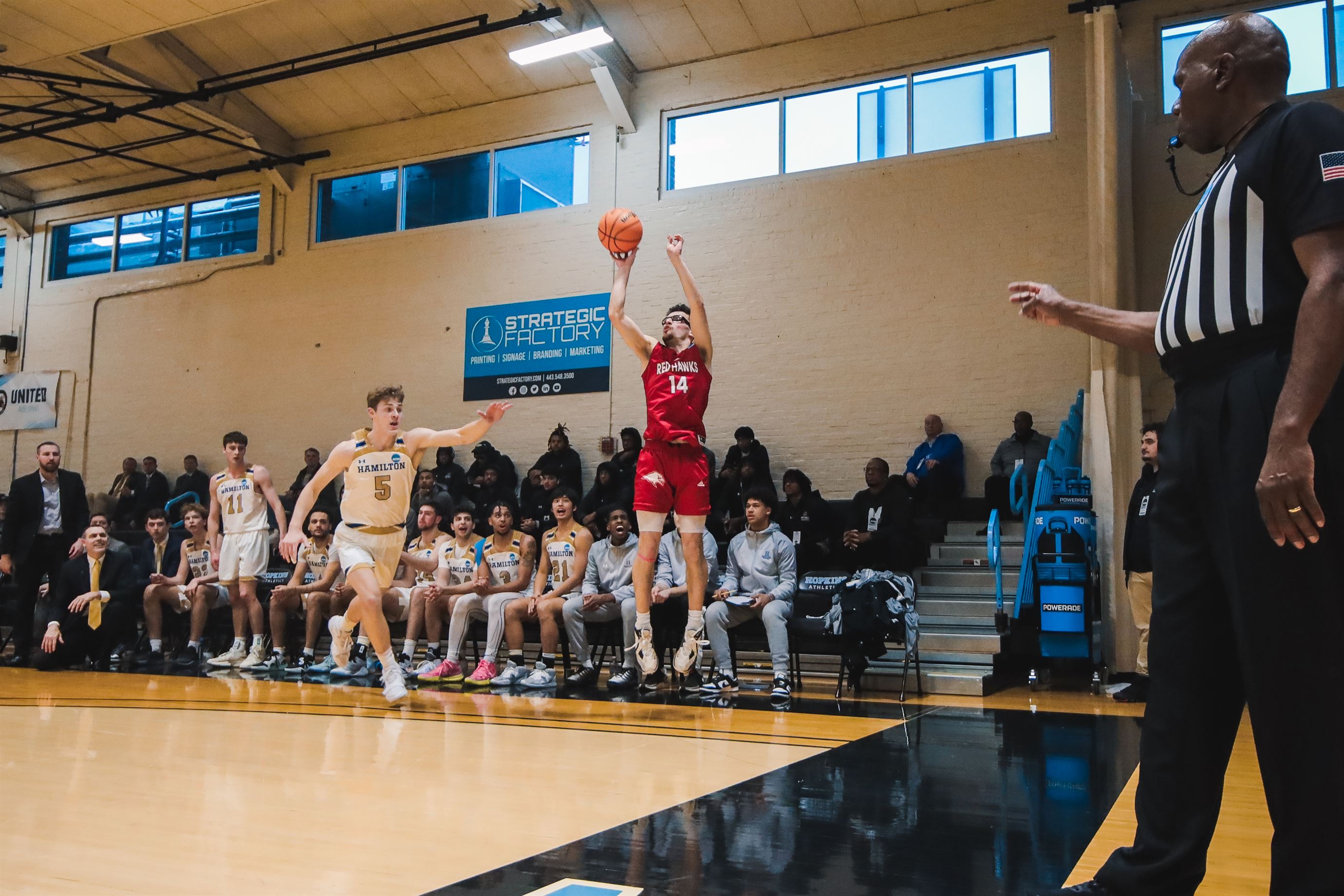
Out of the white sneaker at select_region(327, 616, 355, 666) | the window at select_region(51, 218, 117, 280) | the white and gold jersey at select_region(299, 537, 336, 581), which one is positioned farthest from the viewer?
the window at select_region(51, 218, 117, 280)

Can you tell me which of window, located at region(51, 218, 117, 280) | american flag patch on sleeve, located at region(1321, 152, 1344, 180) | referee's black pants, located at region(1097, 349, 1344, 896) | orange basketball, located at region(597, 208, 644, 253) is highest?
window, located at region(51, 218, 117, 280)

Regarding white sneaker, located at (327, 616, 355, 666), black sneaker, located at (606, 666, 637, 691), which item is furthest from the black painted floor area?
white sneaker, located at (327, 616, 355, 666)

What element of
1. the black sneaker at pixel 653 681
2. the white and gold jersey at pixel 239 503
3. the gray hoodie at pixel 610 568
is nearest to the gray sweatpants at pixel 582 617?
the gray hoodie at pixel 610 568

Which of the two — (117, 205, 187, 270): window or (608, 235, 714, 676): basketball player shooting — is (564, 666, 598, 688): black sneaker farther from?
(117, 205, 187, 270): window

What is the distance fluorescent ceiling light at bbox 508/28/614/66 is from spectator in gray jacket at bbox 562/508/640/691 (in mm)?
5510

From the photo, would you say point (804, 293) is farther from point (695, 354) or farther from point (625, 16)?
point (695, 354)

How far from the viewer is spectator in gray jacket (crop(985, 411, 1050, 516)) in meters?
10.1

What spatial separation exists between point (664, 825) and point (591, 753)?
151 cm

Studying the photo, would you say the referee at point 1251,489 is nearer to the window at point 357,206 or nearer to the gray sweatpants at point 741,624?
the gray sweatpants at point 741,624

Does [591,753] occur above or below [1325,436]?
below

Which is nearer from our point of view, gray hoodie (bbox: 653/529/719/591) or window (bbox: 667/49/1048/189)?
gray hoodie (bbox: 653/529/719/591)

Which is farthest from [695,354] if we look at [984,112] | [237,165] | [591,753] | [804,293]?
[237,165]

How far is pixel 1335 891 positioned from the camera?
1727 mm

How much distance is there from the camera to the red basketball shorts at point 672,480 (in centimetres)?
631
